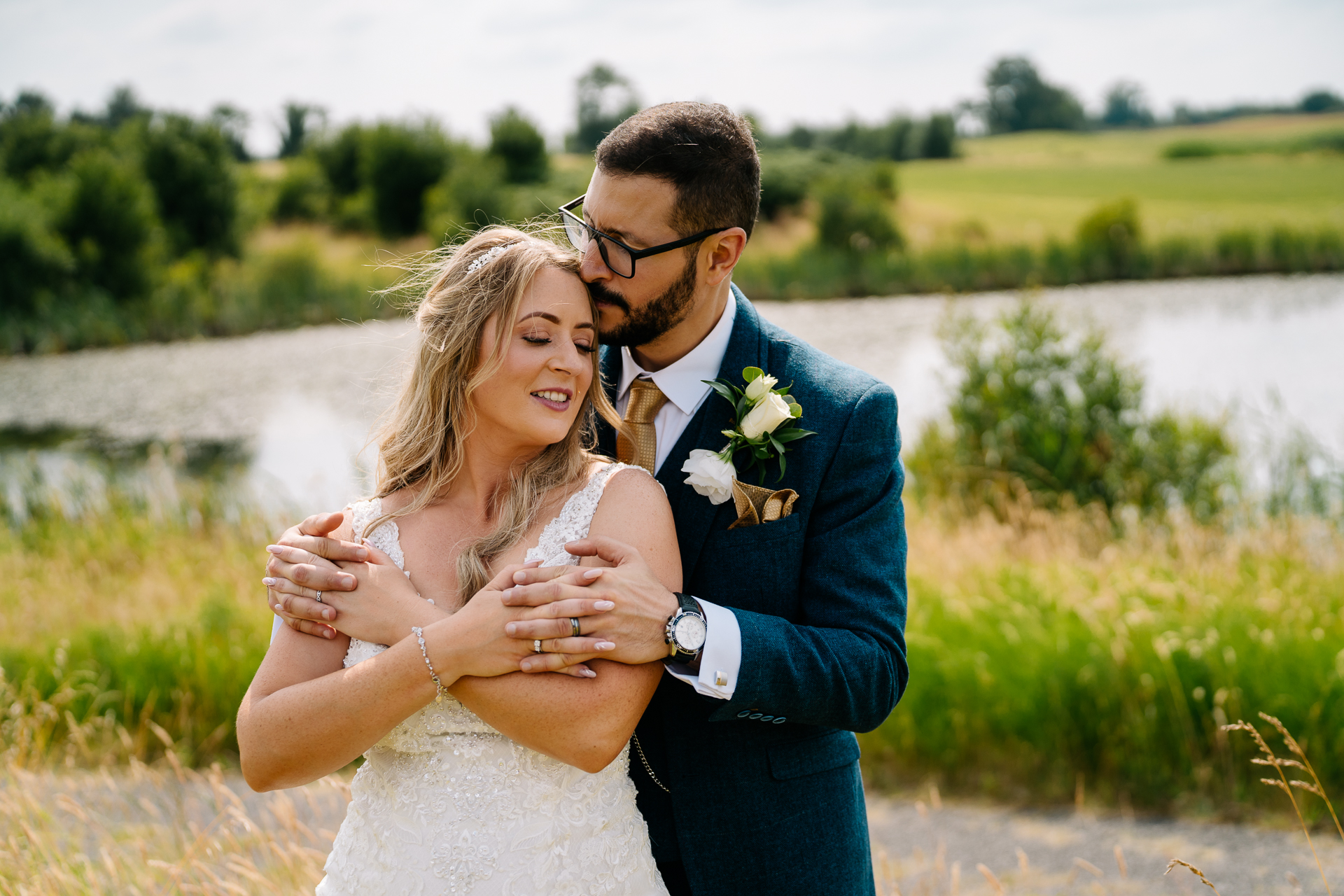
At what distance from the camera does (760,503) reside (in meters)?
2.32

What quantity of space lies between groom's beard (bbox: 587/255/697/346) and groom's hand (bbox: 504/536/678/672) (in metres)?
0.72

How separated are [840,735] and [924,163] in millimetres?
65194

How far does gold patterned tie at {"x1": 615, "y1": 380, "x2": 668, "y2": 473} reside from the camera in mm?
2611

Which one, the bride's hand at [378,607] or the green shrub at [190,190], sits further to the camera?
the green shrub at [190,190]

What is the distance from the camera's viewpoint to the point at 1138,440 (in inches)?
340

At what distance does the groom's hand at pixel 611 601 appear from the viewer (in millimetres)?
1953

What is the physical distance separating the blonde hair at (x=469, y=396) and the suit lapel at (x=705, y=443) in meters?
0.24

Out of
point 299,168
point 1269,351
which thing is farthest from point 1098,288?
point 299,168

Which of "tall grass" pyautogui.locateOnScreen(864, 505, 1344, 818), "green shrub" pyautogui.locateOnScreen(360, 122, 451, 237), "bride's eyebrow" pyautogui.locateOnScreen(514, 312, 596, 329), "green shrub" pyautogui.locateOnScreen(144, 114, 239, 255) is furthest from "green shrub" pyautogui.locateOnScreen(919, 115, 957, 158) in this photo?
"bride's eyebrow" pyautogui.locateOnScreen(514, 312, 596, 329)

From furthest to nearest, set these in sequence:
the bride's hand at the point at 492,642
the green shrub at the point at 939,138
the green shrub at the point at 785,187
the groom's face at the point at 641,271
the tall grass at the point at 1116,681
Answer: the green shrub at the point at 939,138 → the green shrub at the point at 785,187 → the tall grass at the point at 1116,681 → the groom's face at the point at 641,271 → the bride's hand at the point at 492,642

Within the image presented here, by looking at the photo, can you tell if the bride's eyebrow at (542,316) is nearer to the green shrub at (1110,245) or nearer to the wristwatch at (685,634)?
the wristwatch at (685,634)

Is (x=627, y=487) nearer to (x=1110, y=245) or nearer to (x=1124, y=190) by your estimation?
(x=1110, y=245)

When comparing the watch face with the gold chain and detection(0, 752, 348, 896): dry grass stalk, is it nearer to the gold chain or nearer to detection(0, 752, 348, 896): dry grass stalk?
the gold chain

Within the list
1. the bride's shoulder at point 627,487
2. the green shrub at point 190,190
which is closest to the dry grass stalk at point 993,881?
the bride's shoulder at point 627,487
